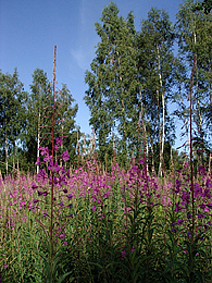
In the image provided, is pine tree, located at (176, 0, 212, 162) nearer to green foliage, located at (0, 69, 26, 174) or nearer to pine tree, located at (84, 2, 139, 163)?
pine tree, located at (84, 2, 139, 163)

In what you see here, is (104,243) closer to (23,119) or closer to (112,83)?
(112,83)

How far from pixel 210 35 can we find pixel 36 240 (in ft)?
73.9

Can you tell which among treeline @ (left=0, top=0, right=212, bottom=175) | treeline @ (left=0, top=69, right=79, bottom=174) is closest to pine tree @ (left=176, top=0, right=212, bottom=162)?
treeline @ (left=0, top=0, right=212, bottom=175)

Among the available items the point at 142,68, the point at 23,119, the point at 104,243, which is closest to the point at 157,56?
the point at 142,68

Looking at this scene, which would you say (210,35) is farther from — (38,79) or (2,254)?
(2,254)

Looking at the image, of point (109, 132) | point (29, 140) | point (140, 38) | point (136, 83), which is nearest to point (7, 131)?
point (29, 140)

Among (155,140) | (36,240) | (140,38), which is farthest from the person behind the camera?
(155,140)

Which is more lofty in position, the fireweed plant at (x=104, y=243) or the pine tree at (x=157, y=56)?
the pine tree at (x=157, y=56)

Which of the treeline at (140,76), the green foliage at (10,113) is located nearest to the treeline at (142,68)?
the treeline at (140,76)

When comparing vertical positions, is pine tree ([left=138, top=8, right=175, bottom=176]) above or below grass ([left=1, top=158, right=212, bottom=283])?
above

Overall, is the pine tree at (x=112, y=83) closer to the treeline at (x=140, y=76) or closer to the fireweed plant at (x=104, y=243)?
the treeline at (x=140, y=76)

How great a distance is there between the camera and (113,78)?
2042 centimetres

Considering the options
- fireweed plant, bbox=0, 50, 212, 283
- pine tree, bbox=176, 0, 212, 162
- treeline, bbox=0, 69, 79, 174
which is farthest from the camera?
treeline, bbox=0, 69, 79, 174

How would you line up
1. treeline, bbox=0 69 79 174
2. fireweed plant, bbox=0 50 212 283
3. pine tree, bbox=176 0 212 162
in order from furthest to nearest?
treeline, bbox=0 69 79 174, pine tree, bbox=176 0 212 162, fireweed plant, bbox=0 50 212 283
